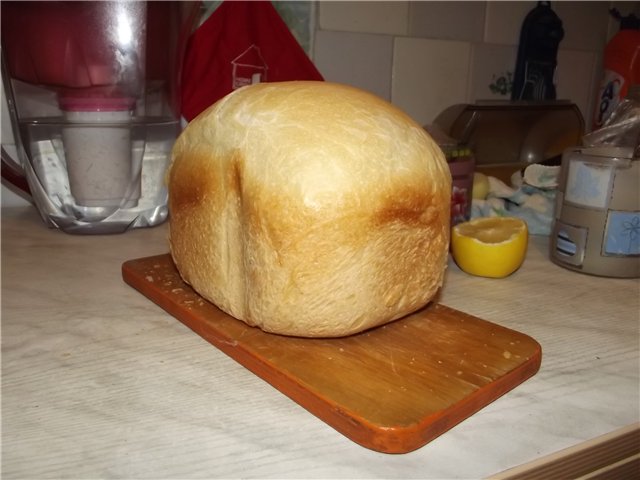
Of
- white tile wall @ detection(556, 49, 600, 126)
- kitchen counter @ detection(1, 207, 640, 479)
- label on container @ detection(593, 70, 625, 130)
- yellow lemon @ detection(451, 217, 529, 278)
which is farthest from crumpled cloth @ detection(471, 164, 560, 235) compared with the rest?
white tile wall @ detection(556, 49, 600, 126)

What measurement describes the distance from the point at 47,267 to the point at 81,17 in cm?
37

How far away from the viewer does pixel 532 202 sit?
3.38 ft

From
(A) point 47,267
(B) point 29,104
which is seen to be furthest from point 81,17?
(A) point 47,267

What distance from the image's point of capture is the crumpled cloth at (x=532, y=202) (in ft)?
3.36

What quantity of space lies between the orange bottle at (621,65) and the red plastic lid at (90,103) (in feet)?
3.82

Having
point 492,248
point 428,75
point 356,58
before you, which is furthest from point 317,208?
point 428,75

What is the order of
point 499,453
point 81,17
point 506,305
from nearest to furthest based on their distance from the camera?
point 499,453 < point 506,305 < point 81,17

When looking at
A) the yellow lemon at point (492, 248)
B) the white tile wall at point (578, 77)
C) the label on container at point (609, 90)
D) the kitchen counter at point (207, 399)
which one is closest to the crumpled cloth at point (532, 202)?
the yellow lemon at point (492, 248)

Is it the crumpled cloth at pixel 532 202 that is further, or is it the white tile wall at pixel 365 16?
the white tile wall at pixel 365 16

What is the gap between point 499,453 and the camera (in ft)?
1.34

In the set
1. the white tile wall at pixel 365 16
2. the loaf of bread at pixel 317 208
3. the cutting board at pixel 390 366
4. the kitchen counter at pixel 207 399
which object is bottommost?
the kitchen counter at pixel 207 399

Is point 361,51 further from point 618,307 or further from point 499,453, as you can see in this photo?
point 499,453

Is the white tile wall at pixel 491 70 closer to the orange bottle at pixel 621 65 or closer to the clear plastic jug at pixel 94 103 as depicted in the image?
the orange bottle at pixel 621 65

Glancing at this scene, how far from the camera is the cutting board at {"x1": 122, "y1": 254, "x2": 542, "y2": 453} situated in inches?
16.8
